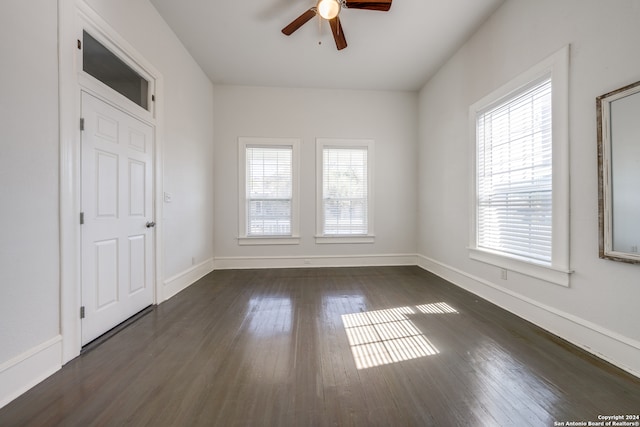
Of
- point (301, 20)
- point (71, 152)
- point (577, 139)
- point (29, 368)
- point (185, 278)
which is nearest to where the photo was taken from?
point (29, 368)

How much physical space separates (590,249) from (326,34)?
3.50 m

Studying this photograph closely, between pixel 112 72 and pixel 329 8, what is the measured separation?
83.5 inches

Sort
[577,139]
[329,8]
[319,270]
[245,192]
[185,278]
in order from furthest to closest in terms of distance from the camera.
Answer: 1. [245,192]
2. [319,270]
3. [185,278]
4. [329,8]
5. [577,139]

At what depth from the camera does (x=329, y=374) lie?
1.64 m

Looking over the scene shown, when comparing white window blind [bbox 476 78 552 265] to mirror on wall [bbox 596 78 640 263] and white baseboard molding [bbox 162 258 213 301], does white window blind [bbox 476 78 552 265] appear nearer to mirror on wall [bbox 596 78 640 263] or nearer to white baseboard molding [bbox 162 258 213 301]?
mirror on wall [bbox 596 78 640 263]

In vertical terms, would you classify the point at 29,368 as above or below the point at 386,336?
above

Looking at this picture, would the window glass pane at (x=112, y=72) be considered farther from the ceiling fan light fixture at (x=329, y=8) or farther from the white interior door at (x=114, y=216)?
the ceiling fan light fixture at (x=329, y=8)

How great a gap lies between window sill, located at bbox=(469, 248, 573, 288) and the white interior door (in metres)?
3.85

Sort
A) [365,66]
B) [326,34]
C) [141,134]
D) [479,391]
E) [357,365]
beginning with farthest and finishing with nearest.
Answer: [365,66], [326,34], [141,134], [357,365], [479,391]

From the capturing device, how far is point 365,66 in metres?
3.96

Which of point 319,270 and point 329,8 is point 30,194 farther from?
point 319,270

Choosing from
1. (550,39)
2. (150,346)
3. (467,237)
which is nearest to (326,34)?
(550,39)

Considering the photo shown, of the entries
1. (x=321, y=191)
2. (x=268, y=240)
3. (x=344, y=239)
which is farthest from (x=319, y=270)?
(x=321, y=191)

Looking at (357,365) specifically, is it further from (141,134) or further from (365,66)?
(365,66)
